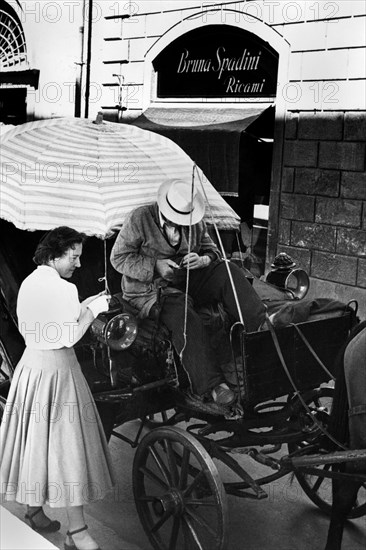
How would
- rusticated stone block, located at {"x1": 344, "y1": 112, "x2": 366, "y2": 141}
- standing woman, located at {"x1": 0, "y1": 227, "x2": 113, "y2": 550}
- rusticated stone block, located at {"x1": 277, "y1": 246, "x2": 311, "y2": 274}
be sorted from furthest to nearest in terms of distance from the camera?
standing woman, located at {"x1": 0, "y1": 227, "x2": 113, "y2": 550} → rusticated stone block, located at {"x1": 277, "y1": 246, "x2": 311, "y2": 274} → rusticated stone block, located at {"x1": 344, "y1": 112, "x2": 366, "y2": 141}

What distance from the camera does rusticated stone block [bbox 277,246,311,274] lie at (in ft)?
9.32

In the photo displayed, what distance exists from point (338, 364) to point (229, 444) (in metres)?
0.55

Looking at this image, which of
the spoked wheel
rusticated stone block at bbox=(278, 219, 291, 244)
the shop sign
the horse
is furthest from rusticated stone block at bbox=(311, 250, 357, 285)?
the spoked wheel

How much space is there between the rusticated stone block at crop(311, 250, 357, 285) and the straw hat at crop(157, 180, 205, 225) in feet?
1.50

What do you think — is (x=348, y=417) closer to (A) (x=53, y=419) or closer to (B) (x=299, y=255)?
(B) (x=299, y=255)

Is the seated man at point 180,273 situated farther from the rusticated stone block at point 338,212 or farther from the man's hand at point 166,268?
the rusticated stone block at point 338,212

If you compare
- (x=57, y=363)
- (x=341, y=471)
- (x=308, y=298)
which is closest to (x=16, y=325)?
(x=57, y=363)

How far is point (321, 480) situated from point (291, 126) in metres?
1.50

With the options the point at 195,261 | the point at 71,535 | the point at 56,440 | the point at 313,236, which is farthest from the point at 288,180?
the point at 71,535

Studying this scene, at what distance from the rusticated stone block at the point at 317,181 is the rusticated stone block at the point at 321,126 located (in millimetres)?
112

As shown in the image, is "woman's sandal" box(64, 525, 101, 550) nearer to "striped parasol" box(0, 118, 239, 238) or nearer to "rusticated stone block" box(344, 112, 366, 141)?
"striped parasol" box(0, 118, 239, 238)

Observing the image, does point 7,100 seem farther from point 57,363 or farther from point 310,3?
point 310,3

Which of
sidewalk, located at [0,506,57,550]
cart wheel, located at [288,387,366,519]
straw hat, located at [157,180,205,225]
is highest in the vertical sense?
straw hat, located at [157,180,205,225]

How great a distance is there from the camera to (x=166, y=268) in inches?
121
